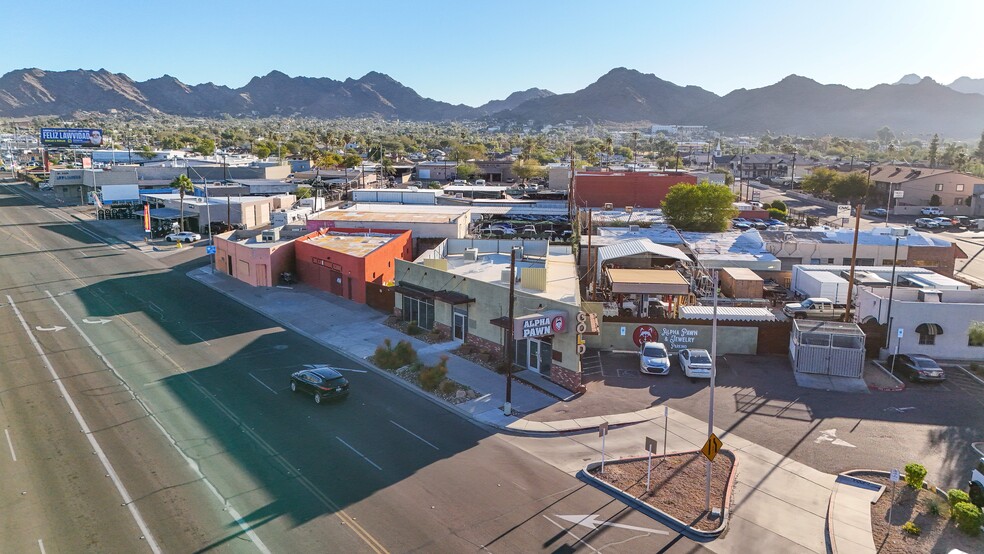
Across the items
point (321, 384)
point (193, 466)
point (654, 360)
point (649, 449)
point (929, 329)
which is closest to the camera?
point (649, 449)

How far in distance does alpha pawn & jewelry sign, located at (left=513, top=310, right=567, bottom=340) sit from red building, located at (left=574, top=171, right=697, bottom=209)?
162 ft

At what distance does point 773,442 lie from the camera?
23031mm

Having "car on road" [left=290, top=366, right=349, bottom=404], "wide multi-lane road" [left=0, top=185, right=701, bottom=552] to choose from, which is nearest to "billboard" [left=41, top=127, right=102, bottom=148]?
"wide multi-lane road" [left=0, top=185, right=701, bottom=552]

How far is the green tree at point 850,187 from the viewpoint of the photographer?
313ft

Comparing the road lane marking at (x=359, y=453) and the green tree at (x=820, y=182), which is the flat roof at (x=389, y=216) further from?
the green tree at (x=820, y=182)

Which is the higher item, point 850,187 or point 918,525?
point 850,187

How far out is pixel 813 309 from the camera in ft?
128

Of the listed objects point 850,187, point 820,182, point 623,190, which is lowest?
point 623,190

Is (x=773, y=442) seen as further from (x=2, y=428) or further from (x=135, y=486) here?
(x=2, y=428)

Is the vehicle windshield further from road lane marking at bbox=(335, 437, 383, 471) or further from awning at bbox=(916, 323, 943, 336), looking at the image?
road lane marking at bbox=(335, 437, 383, 471)

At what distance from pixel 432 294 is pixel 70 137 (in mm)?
104804

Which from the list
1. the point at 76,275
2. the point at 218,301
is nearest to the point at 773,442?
the point at 218,301

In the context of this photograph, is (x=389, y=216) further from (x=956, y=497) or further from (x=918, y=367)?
(x=956, y=497)

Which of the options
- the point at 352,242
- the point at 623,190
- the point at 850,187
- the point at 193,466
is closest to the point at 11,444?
the point at 193,466
